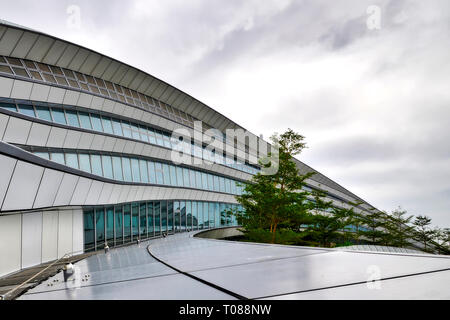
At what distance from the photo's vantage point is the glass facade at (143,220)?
1923 cm

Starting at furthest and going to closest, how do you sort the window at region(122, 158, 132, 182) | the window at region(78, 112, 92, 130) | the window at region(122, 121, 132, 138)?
1. the window at region(122, 121, 132, 138)
2. the window at region(122, 158, 132, 182)
3. the window at region(78, 112, 92, 130)

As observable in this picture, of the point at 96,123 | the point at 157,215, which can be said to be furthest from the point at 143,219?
the point at 96,123

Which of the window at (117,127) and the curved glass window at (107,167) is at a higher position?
the window at (117,127)

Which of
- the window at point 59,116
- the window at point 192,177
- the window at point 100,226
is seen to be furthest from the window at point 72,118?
the window at point 192,177

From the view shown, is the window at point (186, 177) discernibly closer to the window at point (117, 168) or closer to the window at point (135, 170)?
the window at point (135, 170)

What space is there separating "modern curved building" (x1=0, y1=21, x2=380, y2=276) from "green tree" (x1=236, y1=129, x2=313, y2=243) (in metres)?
7.25

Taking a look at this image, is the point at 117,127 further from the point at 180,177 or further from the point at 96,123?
the point at 180,177

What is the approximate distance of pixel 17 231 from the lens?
11.6m

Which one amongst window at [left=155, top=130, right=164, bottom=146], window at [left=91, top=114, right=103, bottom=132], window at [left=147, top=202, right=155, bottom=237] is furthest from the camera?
window at [left=155, top=130, right=164, bottom=146]

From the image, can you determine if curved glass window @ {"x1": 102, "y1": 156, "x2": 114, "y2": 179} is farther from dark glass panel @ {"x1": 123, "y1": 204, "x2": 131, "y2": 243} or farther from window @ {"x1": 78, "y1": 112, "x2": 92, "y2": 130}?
dark glass panel @ {"x1": 123, "y1": 204, "x2": 131, "y2": 243}

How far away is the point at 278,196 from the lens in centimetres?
2420

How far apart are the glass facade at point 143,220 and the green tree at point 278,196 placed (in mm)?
6641

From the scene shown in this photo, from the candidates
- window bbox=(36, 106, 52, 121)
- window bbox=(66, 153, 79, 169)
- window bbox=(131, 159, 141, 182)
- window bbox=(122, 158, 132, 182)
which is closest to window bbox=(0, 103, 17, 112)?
window bbox=(36, 106, 52, 121)

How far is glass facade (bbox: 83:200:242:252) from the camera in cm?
1923
